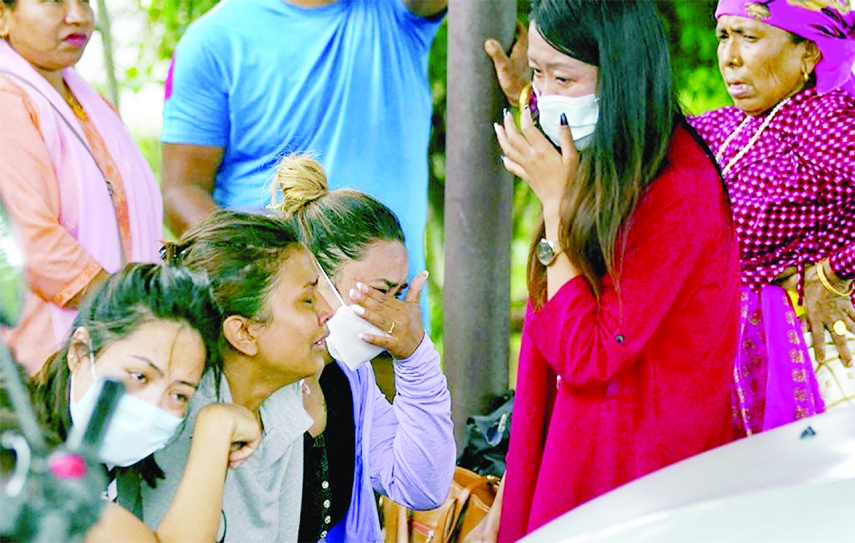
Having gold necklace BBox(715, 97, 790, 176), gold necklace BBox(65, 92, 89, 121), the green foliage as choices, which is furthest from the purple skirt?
gold necklace BBox(65, 92, 89, 121)

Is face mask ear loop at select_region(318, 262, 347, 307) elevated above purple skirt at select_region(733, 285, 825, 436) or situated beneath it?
elevated above

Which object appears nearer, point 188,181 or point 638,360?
point 188,181

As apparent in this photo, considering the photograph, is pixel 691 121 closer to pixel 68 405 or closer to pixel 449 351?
pixel 449 351

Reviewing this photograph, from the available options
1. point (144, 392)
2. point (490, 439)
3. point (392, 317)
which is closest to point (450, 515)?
point (490, 439)

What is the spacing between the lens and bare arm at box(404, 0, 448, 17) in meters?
2.72

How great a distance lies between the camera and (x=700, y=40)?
111 inches

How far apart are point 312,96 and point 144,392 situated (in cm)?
73

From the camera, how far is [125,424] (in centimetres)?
220

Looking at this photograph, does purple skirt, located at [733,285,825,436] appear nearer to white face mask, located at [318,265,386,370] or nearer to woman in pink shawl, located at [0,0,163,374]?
white face mask, located at [318,265,386,370]

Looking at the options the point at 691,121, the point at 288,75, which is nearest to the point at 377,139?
the point at 288,75

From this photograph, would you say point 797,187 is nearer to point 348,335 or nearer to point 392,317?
point 392,317

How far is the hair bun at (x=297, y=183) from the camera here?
252 cm

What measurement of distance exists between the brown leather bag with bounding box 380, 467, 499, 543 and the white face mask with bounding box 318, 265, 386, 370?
366 millimetres

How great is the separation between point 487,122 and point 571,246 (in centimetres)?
38
